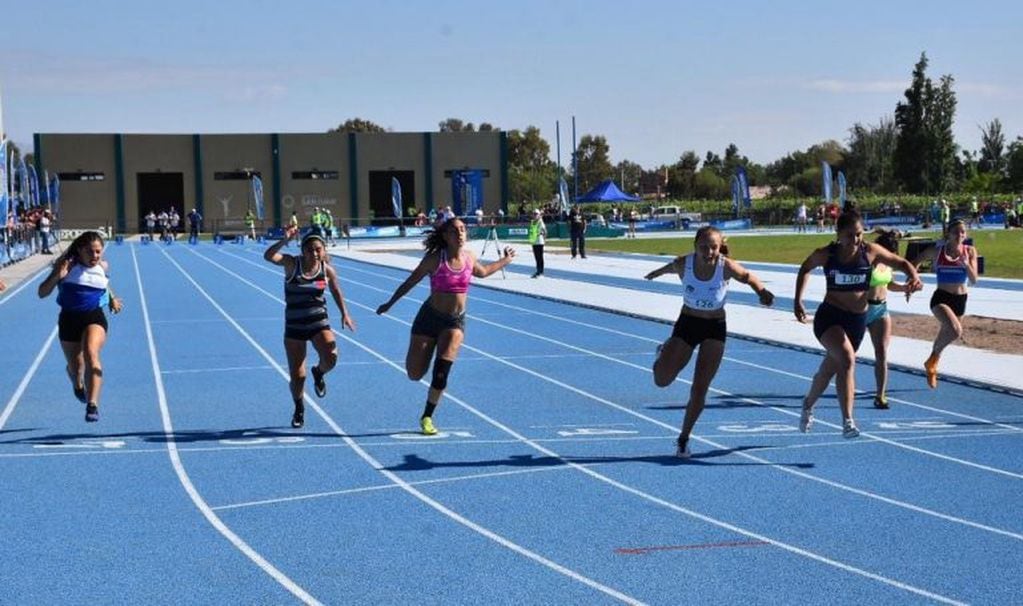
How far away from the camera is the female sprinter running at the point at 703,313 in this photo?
9539 millimetres

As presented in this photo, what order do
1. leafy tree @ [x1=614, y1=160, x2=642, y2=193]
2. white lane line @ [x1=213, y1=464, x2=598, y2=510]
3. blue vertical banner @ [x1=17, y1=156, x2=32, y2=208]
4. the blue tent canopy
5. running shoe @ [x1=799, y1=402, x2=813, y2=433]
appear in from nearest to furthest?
white lane line @ [x1=213, y1=464, x2=598, y2=510] → running shoe @ [x1=799, y1=402, x2=813, y2=433] → blue vertical banner @ [x1=17, y1=156, x2=32, y2=208] → the blue tent canopy → leafy tree @ [x1=614, y1=160, x2=642, y2=193]

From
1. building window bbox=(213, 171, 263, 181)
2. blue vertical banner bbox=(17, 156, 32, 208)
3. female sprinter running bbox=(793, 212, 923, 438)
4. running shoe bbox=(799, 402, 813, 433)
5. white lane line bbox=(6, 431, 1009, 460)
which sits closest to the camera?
female sprinter running bbox=(793, 212, 923, 438)

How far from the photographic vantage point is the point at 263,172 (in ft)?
265

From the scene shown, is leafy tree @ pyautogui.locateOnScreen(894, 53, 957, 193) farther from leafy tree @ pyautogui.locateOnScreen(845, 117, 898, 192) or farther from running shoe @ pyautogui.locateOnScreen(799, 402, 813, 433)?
running shoe @ pyautogui.locateOnScreen(799, 402, 813, 433)

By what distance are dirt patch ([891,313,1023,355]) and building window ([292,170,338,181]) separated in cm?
6407

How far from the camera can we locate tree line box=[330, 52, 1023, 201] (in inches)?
3974

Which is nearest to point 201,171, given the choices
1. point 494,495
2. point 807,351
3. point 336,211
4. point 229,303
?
point 336,211

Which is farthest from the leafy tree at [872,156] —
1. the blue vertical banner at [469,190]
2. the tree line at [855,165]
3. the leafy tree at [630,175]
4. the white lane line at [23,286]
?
the white lane line at [23,286]

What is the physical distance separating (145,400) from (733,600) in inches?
317

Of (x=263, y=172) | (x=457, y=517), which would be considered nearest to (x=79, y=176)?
(x=263, y=172)

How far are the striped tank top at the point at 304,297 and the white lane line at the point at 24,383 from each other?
2686 millimetres

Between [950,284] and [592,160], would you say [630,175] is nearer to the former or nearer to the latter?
[592,160]

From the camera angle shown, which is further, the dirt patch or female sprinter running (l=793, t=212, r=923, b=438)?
the dirt patch

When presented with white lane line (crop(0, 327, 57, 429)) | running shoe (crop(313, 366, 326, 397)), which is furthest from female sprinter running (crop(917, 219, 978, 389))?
white lane line (crop(0, 327, 57, 429))
